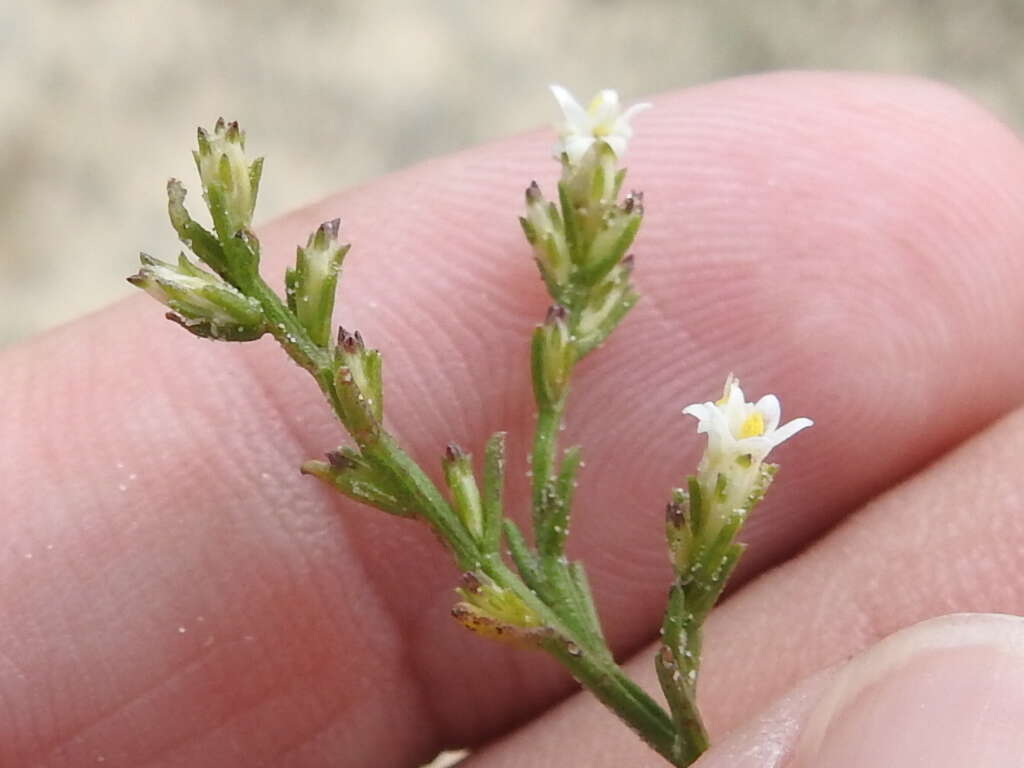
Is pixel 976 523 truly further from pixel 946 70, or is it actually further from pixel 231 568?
pixel 946 70

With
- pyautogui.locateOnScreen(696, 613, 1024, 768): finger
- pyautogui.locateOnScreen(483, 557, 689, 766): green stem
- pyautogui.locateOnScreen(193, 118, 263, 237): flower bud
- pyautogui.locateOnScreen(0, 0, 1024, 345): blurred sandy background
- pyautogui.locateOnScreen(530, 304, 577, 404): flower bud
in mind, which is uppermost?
pyautogui.locateOnScreen(0, 0, 1024, 345): blurred sandy background

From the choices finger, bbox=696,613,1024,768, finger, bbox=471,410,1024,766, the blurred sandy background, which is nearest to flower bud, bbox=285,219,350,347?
finger, bbox=696,613,1024,768

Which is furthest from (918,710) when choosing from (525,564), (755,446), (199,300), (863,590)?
(199,300)

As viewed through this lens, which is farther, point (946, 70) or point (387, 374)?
point (946, 70)

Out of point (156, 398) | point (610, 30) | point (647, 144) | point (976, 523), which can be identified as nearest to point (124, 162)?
point (610, 30)

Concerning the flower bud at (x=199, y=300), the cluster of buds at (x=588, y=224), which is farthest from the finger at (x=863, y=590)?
the flower bud at (x=199, y=300)

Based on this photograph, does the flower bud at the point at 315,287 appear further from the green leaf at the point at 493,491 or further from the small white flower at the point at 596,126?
the small white flower at the point at 596,126

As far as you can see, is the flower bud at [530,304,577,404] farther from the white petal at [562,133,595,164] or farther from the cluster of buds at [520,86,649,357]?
the white petal at [562,133,595,164]

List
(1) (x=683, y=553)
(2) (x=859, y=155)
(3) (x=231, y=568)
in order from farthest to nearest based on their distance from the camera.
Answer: (2) (x=859, y=155) < (3) (x=231, y=568) < (1) (x=683, y=553)

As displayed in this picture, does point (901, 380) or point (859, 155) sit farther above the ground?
point (859, 155)
